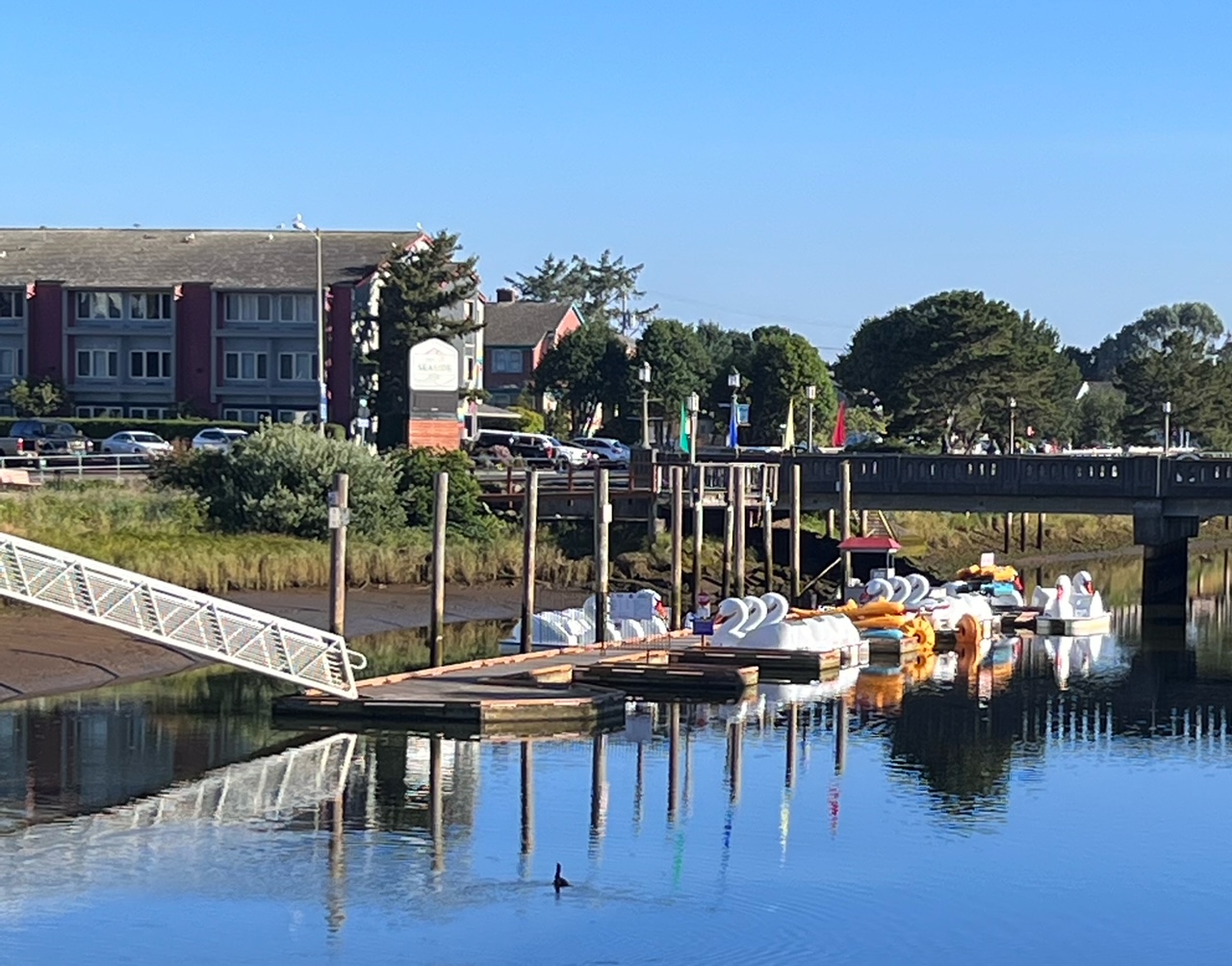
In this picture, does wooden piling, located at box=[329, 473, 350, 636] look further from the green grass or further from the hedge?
the hedge

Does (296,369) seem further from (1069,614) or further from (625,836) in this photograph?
(625,836)

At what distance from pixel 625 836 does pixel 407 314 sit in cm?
6679

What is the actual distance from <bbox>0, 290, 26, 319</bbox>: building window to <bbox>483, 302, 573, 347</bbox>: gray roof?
Answer: 39.6 meters

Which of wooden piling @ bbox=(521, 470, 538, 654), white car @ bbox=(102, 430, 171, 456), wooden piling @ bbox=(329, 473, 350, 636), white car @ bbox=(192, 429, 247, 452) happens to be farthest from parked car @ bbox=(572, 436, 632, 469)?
wooden piling @ bbox=(329, 473, 350, 636)

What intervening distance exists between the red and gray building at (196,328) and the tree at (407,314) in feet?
3.79

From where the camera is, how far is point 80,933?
2423 cm

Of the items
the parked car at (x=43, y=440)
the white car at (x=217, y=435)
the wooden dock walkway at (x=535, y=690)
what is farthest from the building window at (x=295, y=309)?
the wooden dock walkway at (x=535, y=690)

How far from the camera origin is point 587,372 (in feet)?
392

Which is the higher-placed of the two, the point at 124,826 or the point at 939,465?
the point at 939,465

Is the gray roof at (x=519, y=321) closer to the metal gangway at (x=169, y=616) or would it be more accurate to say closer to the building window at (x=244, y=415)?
the building window at (x=244, y=415)

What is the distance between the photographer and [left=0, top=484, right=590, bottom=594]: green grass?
2083 inches

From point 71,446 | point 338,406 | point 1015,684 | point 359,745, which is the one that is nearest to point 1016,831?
point 359,745

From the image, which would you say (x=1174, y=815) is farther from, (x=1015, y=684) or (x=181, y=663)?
(x=181, y=663)

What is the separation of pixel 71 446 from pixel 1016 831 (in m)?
54.1
